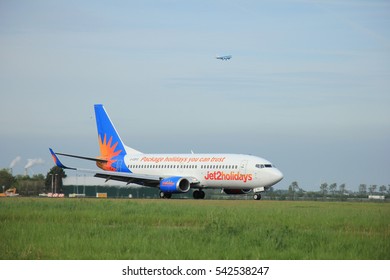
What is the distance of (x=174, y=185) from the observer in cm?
5981

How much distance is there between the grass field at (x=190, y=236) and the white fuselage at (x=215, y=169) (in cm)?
2332

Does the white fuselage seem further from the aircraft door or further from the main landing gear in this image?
the main landing gear

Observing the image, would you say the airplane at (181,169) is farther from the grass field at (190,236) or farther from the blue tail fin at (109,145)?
the grass field at (190,236)

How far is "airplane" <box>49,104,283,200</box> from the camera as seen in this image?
57.6m

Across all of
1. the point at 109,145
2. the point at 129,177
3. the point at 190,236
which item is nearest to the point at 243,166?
the point at 129,177

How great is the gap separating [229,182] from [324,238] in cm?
3482

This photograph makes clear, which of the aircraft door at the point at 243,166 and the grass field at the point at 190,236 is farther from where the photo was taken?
the aircraft door at the point at 243,166

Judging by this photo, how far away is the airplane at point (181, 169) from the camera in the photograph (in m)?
57.6

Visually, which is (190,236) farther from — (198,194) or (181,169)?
(198,194)

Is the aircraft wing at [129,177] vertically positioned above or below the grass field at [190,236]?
above

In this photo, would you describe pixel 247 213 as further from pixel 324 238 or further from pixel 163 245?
pixel 163 245

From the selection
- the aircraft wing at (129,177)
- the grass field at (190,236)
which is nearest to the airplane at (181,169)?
the aircraft wing at (129,177)

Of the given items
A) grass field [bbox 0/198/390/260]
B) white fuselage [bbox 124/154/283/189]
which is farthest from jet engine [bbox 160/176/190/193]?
grass field [bbox 0/198/390/260]
